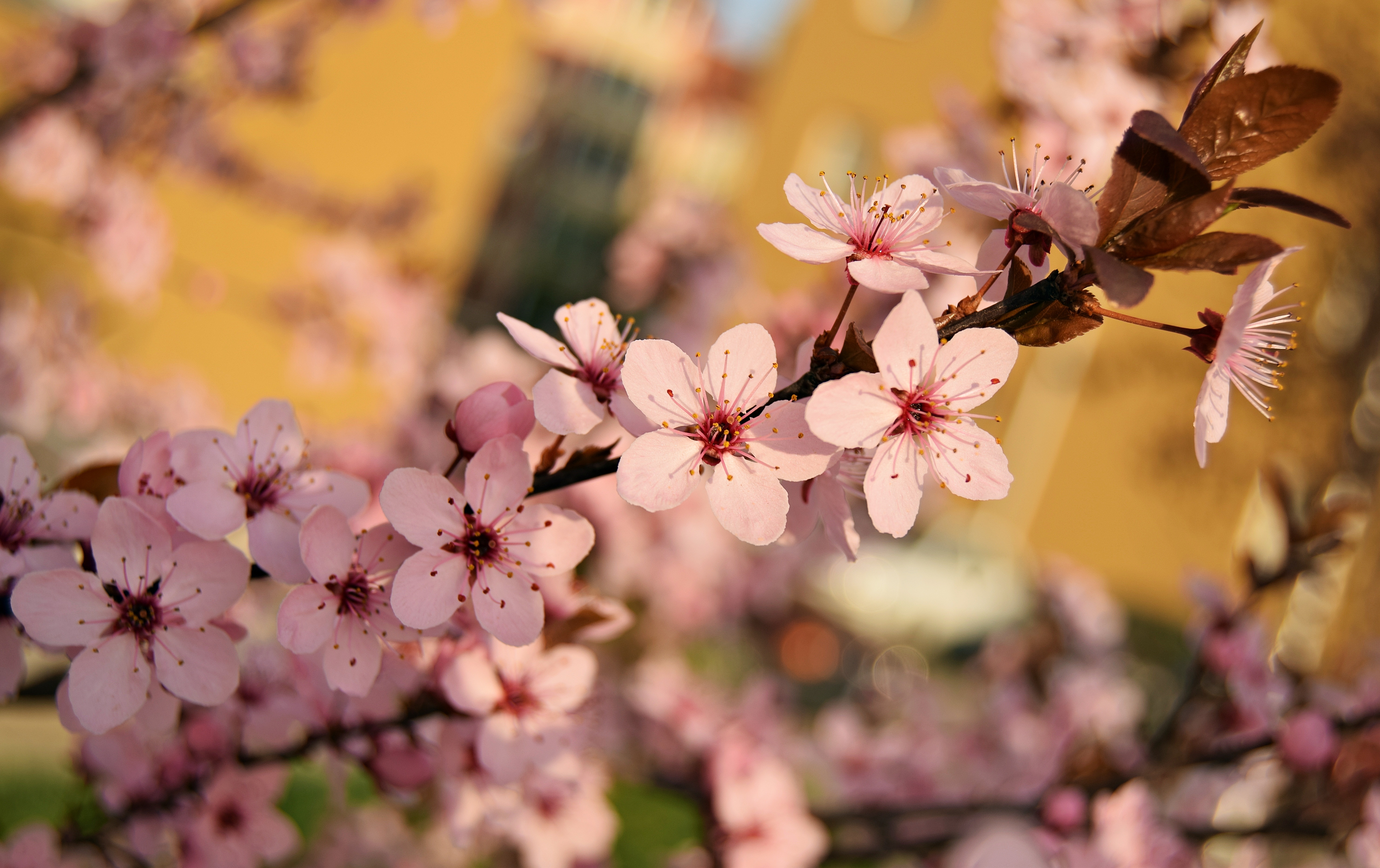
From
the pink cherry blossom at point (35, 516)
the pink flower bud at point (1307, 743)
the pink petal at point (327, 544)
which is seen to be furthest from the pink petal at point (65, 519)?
the pink flower bud at point (1307, 743)

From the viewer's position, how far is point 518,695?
110 cm

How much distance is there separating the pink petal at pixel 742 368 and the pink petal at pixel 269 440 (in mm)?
506

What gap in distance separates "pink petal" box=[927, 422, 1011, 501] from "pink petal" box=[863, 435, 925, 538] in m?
0.02

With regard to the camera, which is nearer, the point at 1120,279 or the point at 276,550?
the point at 1120,279

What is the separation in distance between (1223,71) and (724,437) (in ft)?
2.05

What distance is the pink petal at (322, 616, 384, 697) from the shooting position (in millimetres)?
884

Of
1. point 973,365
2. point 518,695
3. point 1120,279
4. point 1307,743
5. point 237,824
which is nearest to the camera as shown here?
point 1120,279

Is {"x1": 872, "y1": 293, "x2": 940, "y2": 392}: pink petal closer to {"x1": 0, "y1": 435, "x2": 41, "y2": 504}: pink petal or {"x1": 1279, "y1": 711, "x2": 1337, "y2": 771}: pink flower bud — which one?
{"x1": 0, "y1": 435, "x2": 41, "y2": 504}: pink petal

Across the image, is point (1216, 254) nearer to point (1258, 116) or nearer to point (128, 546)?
point (1258, 116)

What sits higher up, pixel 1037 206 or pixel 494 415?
pixel 1037 206

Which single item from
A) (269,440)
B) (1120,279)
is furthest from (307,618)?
(1120,279)

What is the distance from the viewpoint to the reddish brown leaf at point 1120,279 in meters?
0.72

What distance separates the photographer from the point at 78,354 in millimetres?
3561

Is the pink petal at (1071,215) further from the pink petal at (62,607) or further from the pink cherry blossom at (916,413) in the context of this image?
the pink petal at (62,607)
